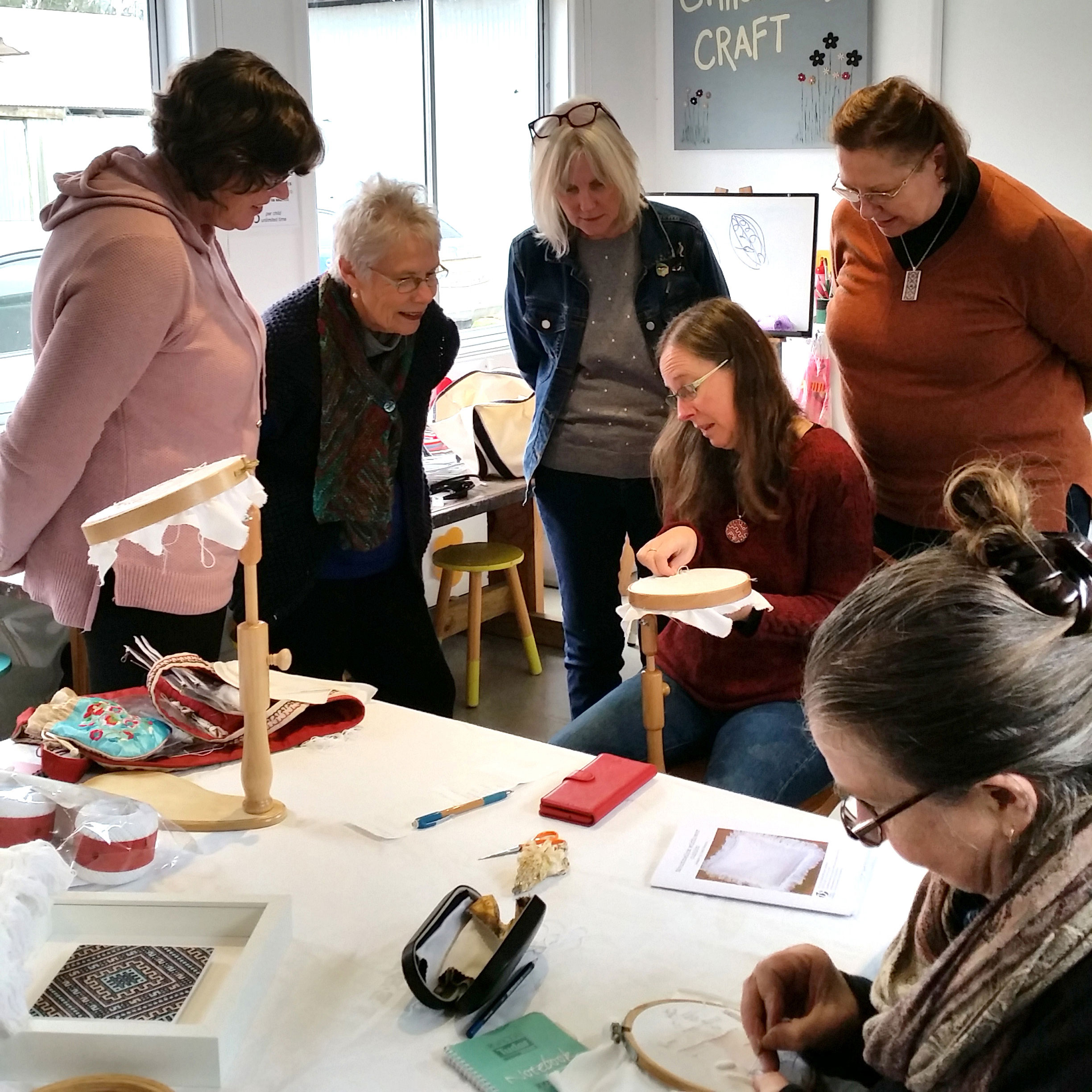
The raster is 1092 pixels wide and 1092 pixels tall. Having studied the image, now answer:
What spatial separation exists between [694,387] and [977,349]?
0.48m

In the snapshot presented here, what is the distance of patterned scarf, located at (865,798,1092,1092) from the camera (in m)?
0.89

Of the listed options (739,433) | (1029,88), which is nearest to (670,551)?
(739,433)

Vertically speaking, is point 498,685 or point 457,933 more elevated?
point 457,933

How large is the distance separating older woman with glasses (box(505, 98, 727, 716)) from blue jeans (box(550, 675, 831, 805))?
662mm

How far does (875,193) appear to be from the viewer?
81.4 inches

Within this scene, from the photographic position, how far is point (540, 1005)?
3.92 ft

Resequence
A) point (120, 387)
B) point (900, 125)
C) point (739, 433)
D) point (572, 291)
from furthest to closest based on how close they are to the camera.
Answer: point (572, 291), point (739, 433), point (900, 125), point (120, 387)

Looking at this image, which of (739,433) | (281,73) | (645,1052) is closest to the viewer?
(645,1052)

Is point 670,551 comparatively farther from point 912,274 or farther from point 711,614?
point 912,274

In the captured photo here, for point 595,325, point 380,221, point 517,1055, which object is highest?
point 380,221

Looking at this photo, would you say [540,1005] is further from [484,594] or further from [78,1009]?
[484,594]

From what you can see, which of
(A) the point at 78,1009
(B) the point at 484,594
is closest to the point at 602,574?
(B) the point at 484,594

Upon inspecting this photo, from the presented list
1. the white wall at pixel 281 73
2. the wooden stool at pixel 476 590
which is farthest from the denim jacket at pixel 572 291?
the wooden stool at pixel 476 590

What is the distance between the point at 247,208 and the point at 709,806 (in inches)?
45.5
